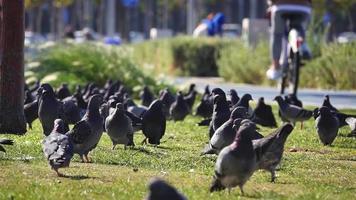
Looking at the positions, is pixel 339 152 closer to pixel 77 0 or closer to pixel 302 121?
pixel 302 121

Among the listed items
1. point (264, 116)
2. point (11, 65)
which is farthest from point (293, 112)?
point (11, 65)

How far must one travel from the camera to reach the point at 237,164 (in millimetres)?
7852

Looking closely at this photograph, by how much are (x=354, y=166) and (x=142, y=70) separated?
1385 cm

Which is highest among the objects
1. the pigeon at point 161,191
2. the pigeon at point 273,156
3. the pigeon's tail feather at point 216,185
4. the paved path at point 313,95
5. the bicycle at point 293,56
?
the bicycle at point 293,56

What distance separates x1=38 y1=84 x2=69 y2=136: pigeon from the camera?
12.3 m

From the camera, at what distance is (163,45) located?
31281 mm

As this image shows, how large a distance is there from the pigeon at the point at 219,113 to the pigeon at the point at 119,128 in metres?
0.96

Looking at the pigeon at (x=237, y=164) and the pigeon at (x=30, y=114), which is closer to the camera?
the pigeon at (x=237, y=164)

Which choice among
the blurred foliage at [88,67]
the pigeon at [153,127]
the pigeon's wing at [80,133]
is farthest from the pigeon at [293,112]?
the blurred foliage at [88,67]

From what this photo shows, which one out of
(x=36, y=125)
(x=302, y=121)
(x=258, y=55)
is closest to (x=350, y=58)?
(x=258, y=55)

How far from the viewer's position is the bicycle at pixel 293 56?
1719 cm

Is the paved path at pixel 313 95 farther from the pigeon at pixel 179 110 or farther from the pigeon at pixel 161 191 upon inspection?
the pigeon at pixel 161 191

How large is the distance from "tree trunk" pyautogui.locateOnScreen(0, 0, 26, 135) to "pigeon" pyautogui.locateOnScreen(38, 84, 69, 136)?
29 centimetres

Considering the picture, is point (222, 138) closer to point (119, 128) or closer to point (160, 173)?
point (160, 173)
